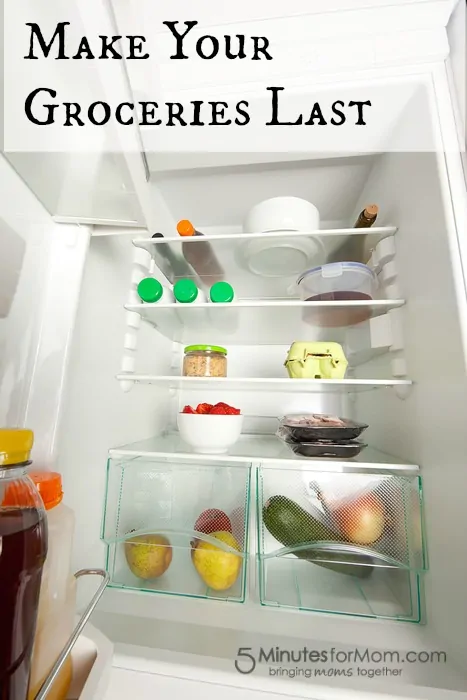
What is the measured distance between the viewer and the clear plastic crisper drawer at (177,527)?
0.64 m

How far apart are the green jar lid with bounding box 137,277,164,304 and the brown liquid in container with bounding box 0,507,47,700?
1.82 feet

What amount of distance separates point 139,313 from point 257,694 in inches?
30.0

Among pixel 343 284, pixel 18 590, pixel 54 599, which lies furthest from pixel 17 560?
pixel 343 284

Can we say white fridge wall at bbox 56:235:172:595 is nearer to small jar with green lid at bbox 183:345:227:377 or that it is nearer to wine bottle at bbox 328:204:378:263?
small jar with green lid at bbox 183:345:227:377

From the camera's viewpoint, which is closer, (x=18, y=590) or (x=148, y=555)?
(x=18, y=590)

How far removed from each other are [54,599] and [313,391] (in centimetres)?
83

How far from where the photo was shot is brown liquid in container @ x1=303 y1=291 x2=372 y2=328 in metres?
0.75

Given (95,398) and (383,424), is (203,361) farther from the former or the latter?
(383,424)

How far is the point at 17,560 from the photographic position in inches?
10.1

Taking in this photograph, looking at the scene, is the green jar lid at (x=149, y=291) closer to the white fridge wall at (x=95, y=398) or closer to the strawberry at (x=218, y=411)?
the white fridge wall at (x=95, y=398)

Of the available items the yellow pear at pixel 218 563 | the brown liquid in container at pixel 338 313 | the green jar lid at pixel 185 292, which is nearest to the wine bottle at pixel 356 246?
the brown liquid in container at pixel 338 313

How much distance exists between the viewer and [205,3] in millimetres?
629

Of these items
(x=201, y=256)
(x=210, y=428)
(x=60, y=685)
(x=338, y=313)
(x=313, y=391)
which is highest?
(x=201, y=256)

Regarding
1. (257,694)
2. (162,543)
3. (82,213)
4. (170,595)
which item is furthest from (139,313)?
(257,694)
